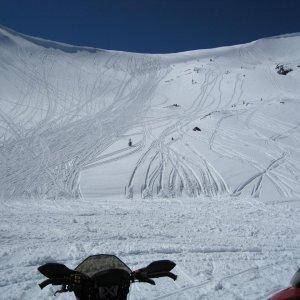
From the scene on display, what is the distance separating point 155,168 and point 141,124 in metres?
9.75

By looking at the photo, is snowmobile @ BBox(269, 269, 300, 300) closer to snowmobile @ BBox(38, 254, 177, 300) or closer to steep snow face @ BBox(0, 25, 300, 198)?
snowmobile @ BBox(38, 254, 177, 300)

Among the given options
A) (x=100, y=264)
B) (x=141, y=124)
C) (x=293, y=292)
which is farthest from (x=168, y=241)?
(x=141, y=124)

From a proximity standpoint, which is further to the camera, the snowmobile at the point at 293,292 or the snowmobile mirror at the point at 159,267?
the snowmobile at the point at 293,292

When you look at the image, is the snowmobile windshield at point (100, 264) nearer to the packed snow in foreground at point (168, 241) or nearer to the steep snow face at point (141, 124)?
the packed snow in foreground at point (168, 241)

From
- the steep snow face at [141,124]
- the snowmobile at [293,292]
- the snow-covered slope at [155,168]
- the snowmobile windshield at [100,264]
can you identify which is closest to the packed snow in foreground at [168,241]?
the snow-covered slope at [155,168]

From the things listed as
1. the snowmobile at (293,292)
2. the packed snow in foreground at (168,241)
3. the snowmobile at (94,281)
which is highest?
the snowmobile at (94,281)

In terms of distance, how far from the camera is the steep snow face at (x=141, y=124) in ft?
55.1

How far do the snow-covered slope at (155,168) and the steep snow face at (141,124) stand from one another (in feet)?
0.30

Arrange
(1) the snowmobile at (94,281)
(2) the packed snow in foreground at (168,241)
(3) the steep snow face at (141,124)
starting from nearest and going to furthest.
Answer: (1) the snowmobile at (94,281), (2) the packed snow in foreground at (168,241), (3) the steep snow face at (141,124)

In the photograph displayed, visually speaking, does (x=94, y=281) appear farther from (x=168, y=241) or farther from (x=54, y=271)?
(x=168, y=241)

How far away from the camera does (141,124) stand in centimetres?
2752

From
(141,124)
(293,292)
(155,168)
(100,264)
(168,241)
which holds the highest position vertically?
(141,124)

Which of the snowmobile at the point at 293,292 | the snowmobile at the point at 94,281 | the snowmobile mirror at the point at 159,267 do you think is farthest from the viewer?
the snowmobile at the point at 293,292

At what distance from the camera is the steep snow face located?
16.8 metres
